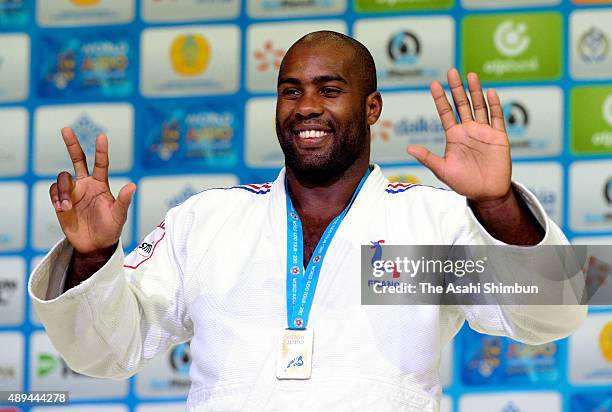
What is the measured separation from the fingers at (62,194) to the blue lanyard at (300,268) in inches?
20.3

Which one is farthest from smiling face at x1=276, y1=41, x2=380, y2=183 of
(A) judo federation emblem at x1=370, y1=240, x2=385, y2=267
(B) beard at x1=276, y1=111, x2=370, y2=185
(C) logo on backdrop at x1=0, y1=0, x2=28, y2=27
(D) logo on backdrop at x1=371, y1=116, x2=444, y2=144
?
(C) logo on backdrop at x1=0, y1=0, x2=28, y2=27

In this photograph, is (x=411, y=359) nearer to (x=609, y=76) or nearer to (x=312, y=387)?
(x=312, y=387)

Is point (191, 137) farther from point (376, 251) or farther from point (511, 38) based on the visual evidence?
point (376, 251)

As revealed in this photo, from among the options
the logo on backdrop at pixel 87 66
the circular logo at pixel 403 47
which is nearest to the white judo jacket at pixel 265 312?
the circular logo at pixel 403 47

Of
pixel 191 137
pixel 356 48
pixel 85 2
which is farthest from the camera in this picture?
pixel 85 2

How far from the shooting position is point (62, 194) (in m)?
2.15

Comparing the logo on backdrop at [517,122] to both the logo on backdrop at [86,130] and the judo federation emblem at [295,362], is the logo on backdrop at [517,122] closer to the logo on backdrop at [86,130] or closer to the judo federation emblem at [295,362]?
the logo on backdrop at [86,130]

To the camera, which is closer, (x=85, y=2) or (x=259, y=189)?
(x=259, y=189)

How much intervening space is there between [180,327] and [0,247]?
2.08 meters

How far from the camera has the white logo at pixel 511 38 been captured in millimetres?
4020

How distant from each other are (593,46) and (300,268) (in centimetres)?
214

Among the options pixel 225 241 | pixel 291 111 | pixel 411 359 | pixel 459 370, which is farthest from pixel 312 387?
pixel 459 370

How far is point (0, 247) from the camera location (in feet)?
14.1

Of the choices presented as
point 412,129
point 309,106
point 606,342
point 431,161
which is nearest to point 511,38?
point 412,129
